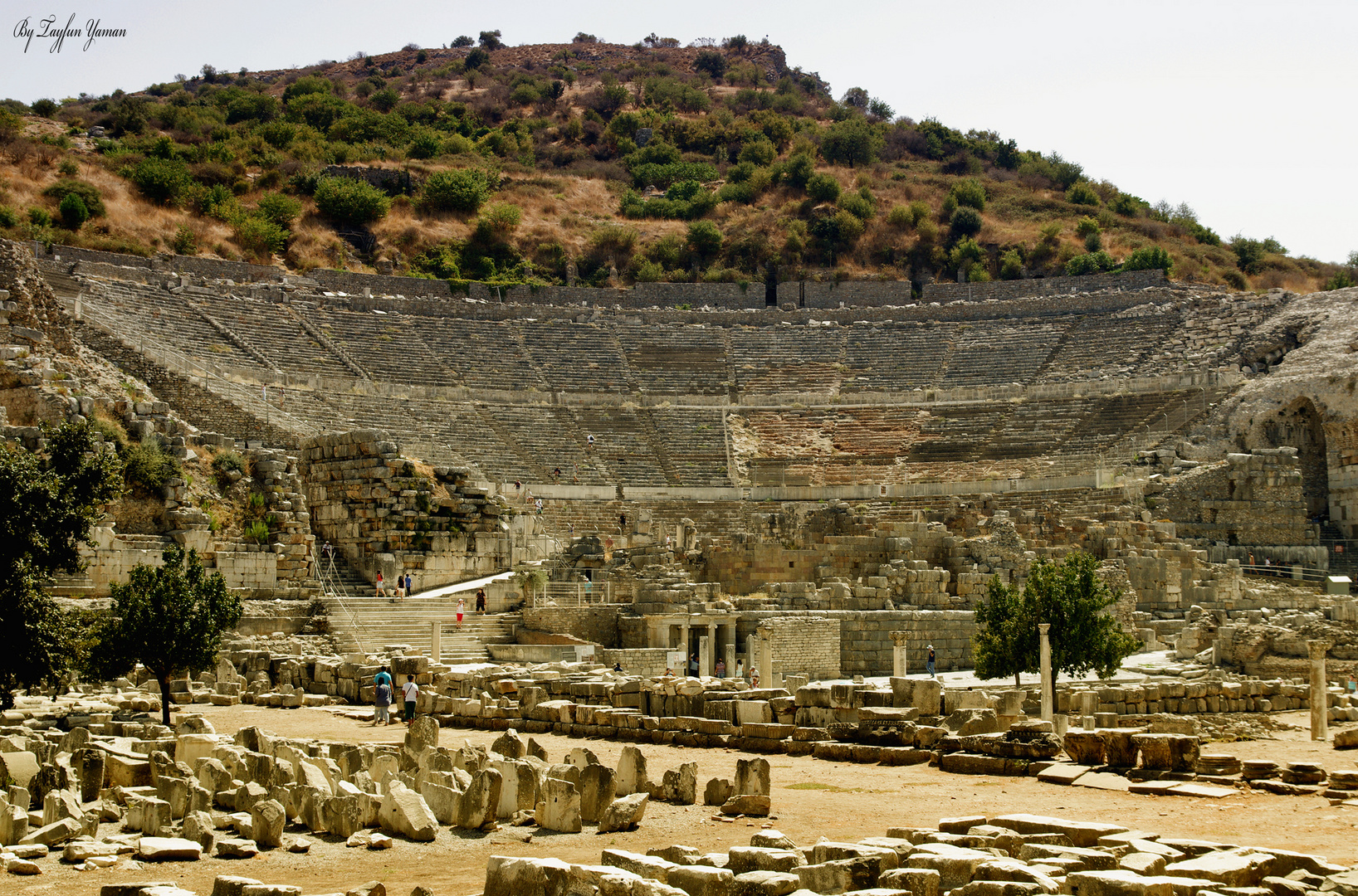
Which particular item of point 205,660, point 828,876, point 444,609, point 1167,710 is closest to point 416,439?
point 444,609

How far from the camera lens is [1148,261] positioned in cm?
5534

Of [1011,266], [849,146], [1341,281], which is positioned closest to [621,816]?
[1341,281]

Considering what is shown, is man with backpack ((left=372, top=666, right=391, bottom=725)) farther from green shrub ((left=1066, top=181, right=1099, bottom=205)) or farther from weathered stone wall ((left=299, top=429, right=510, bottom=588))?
green shrub ((left=1066, top=181, right=1099, bottom=205))

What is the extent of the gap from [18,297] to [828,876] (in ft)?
90.6

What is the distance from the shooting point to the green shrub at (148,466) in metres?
23.0

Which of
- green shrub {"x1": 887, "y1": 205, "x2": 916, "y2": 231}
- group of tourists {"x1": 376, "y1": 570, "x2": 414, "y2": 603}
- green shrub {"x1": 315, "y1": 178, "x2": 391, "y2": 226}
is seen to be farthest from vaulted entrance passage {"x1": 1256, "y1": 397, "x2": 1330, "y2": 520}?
green shrub {"x1": 315, "y1": 178, "x2": 391, "y2": 226}

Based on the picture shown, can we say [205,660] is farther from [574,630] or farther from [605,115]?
[605,115]

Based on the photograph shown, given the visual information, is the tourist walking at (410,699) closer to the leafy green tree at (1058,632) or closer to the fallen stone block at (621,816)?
the fallen stone block at (621,816)

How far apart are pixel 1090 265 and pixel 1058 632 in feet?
141

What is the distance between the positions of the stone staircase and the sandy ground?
407 inches

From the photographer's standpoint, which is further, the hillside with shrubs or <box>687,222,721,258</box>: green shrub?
<box>687,222,721,258</box>: green shrub

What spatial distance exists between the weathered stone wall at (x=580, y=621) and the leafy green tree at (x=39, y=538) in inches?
379

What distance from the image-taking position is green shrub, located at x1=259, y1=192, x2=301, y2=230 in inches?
2313

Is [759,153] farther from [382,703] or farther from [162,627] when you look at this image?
[162,627]
